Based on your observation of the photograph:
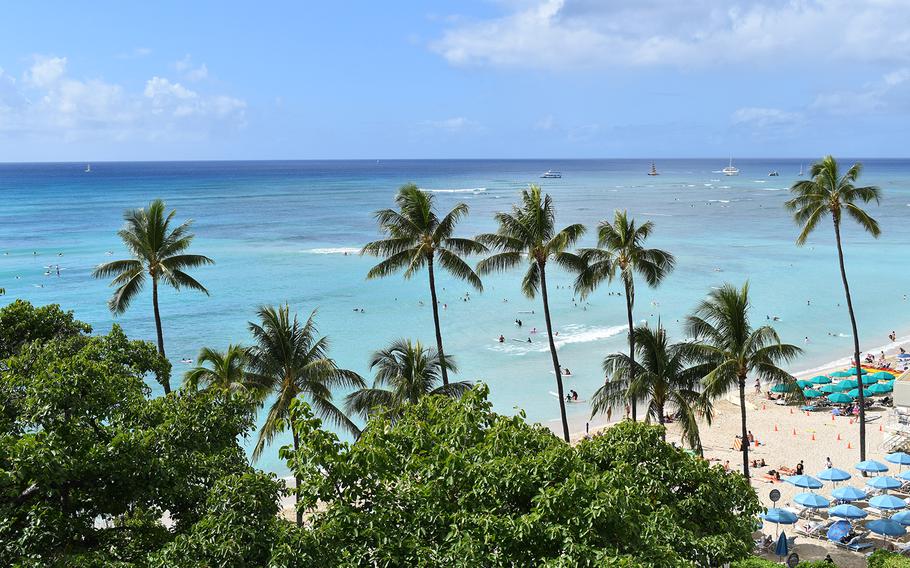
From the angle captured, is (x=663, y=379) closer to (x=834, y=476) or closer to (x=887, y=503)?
(x=887, y=503)

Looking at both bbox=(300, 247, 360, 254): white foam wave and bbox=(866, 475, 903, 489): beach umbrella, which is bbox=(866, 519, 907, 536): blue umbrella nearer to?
bbox=(866, 475, 903, 489): beach umbrella

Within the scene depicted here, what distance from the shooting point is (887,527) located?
20.7 m

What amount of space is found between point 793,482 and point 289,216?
324ft

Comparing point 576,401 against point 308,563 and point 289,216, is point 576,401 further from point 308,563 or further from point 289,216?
point 289,216

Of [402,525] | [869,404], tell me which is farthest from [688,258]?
[402,525]

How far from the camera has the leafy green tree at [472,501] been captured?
8.70 metres

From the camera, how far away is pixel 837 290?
6462 centimetres

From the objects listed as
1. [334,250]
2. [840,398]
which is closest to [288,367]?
[840,398]

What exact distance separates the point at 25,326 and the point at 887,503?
75.1ft

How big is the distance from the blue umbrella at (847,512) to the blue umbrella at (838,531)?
0.25 meters

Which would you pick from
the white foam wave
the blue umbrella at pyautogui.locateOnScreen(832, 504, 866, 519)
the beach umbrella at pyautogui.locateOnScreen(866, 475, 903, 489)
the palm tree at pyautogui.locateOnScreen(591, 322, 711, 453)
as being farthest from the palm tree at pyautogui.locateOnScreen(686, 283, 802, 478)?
the white foam wave

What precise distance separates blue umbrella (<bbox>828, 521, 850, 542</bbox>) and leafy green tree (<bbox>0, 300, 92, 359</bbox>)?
20.5 metres

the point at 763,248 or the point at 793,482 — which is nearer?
the point at 793,482

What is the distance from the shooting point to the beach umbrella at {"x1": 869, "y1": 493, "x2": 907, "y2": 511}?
2172cm
